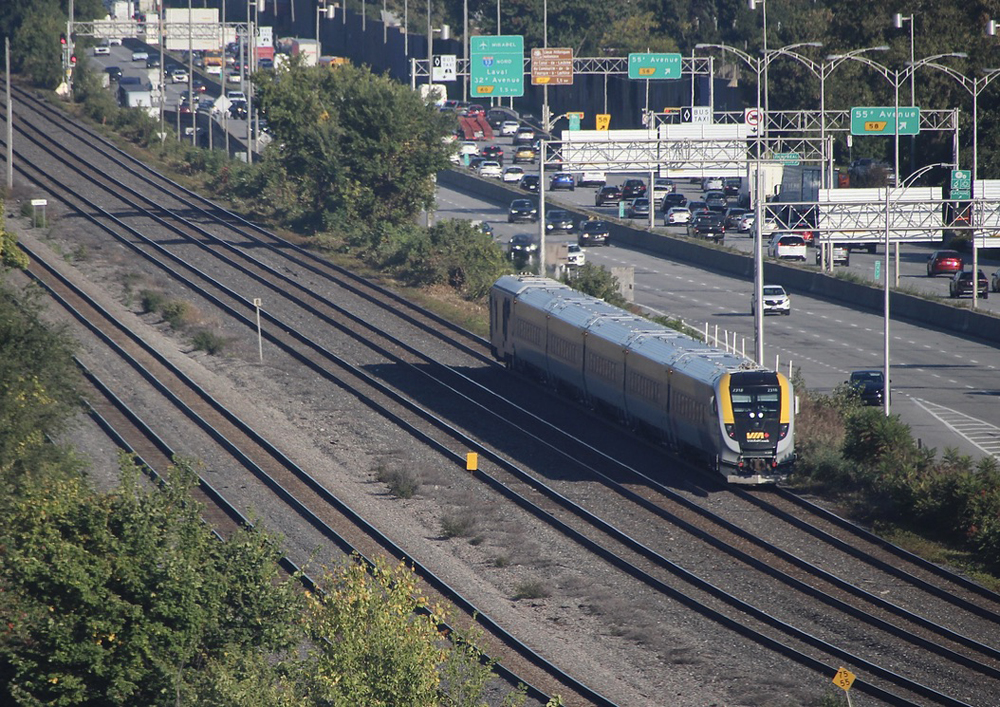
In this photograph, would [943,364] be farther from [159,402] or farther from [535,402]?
[159,402]

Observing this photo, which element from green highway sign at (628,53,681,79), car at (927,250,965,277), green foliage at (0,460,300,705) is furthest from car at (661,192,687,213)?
green foliage at (0,460,300,705)

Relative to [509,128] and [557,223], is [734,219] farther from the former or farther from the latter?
[509,128]

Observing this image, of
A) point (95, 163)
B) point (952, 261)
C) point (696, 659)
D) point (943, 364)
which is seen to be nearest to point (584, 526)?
point (696, 659)

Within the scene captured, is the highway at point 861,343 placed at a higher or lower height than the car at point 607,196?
lower

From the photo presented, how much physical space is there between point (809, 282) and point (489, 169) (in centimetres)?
3824

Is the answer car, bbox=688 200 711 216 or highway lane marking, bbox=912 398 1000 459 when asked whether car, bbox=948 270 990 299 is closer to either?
highway lane marking, bbox=912 398 1000 459

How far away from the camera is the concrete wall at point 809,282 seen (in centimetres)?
5570

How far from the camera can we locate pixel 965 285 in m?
59.8

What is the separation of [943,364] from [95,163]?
44908 mm

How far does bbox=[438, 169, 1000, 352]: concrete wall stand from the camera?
55697 mm

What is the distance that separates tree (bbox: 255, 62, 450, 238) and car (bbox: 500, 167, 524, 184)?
2878 centimetres

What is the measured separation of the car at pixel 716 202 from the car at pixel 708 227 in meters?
4.84

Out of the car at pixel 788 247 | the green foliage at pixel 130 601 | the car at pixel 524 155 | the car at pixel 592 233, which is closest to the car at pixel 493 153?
the car at pixel 524 155

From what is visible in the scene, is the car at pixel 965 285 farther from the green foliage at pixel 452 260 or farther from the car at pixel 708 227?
the green foliage at pixel 452 260
